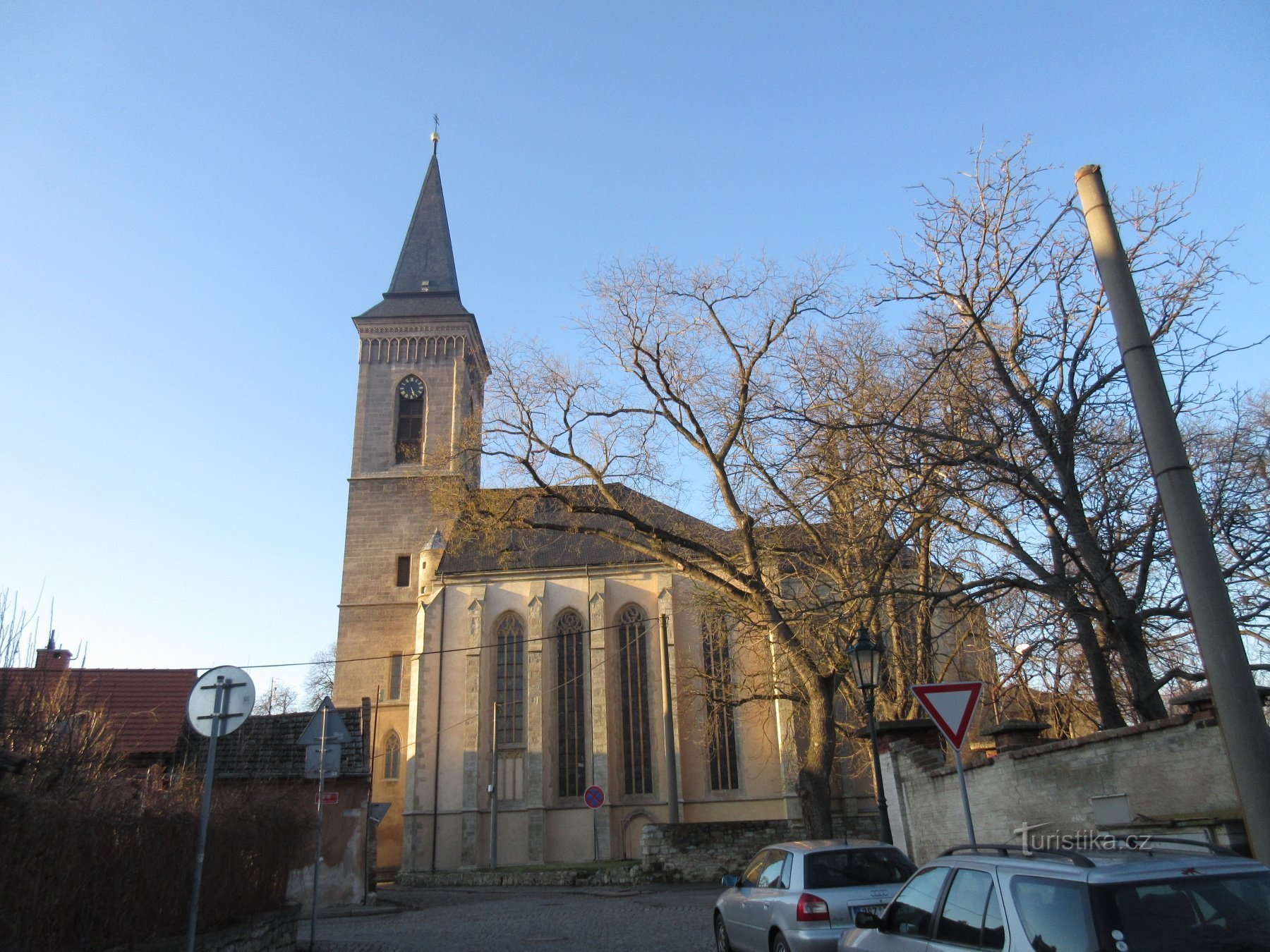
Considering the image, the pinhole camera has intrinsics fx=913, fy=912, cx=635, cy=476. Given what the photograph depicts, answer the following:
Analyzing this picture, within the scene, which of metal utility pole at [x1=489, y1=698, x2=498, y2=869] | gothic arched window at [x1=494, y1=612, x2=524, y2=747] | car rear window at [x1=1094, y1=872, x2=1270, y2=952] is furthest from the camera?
gothic arched window at [x1=494, y1=612, x2=524, y2=747]

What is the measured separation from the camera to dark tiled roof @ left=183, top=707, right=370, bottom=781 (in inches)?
748

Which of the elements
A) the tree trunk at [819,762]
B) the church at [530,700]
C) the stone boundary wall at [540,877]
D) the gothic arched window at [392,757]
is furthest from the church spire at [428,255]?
the tree trunk at [819,762]

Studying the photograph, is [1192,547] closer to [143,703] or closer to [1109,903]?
[1109,903]

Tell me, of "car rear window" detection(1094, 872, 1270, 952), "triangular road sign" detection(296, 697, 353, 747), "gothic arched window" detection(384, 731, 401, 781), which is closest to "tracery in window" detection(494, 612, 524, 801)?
"gothic arched window" detection(384, 731, 401, 781)

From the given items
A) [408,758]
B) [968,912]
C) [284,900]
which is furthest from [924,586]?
[408,758]

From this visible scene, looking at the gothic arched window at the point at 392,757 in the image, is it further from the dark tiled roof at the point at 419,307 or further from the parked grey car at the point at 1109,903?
the parked grey car at the point at 1109,903

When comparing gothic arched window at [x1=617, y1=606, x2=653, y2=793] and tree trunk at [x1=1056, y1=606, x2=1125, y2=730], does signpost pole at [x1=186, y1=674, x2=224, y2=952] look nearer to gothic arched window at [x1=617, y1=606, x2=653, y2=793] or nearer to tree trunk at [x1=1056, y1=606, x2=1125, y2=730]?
tree trunk at [x1=1056, y1=606, x2=1125, y2=730]

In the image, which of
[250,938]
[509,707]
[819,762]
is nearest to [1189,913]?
[250,938]

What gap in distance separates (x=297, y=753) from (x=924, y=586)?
46.1 ft

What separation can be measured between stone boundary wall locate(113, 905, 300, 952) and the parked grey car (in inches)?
266

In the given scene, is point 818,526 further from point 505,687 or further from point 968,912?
point 505,687

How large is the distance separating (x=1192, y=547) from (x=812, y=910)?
4.52m

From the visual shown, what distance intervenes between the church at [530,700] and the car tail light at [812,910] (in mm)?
20308

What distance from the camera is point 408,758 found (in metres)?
33.2
